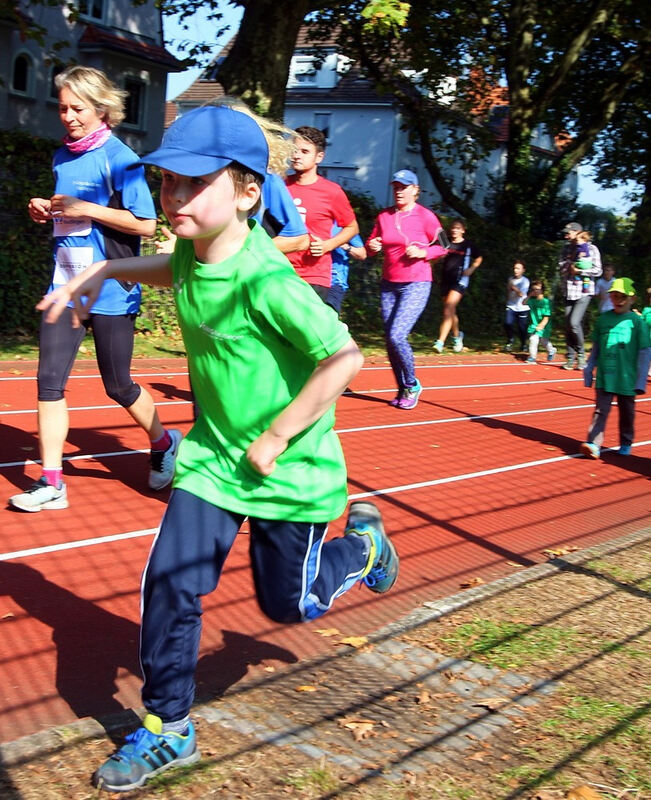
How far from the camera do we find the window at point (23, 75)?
108 feet

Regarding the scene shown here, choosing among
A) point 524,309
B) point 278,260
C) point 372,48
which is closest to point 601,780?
point 278,260

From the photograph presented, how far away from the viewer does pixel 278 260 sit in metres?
2.99

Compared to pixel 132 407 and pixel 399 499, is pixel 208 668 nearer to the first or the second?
pixel 132 407

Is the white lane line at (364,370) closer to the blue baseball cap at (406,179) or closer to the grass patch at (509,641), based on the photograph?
the blue baseball cap at (406,179)

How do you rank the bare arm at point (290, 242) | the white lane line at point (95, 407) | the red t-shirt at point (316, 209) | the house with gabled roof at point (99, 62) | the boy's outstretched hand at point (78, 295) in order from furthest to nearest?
the house with gabled roof at point (99, 62), the white lane line at point (95, 407), the red t-shirt at point (316, 209), the bare arm at point (290, 242), the boy's outstretched hand at point (78, 295)

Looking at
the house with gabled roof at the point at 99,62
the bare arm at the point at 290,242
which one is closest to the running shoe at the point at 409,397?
the bare arm at the point at 290,242

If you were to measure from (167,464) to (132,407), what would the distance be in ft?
1.57

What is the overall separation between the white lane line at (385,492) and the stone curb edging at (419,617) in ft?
5.12

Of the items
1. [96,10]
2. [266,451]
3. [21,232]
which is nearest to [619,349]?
[266,451]

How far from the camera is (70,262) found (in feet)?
17.9

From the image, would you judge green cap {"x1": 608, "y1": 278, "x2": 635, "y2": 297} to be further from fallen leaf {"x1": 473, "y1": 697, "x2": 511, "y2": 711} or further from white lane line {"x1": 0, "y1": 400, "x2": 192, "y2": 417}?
fallen leaf {"x1": 473, "y1": 697, "x2": 511, "y2": 711}

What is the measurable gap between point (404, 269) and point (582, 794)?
7.79m

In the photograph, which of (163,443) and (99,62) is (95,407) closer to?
(163,443)

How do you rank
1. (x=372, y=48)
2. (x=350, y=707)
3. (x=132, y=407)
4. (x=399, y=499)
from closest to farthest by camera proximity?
(x=350, y=707) → (x=132, y=407) → (x=399, y=499) → (x=372, y=48)
